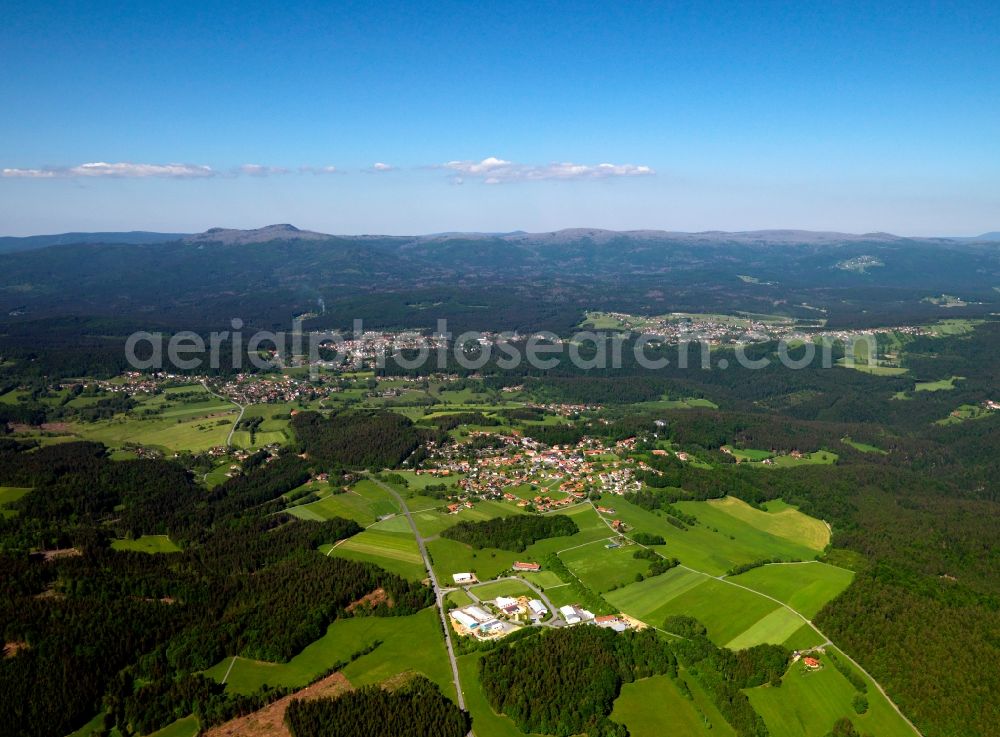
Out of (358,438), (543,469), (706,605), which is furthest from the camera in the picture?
(358,438)

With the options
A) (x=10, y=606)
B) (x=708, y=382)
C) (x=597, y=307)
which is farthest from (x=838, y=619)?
(x=597, y=307)

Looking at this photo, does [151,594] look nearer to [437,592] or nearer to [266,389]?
[437,592]

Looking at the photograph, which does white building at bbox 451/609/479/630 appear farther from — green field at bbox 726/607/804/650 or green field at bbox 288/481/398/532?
green field at bbox 288/481/398/532

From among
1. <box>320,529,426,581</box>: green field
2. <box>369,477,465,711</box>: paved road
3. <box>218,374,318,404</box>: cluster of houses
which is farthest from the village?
<box>218,374,318,404</box>: cluster of houses

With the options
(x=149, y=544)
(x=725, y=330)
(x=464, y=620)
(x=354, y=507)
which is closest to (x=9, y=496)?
(x=149, y=544)

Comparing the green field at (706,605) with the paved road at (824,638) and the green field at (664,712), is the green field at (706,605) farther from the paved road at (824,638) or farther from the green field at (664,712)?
the green field at (664,712)

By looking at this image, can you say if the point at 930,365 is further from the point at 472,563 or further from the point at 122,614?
the point at 122,614

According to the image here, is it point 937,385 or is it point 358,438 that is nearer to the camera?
point 358,438
